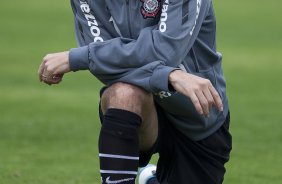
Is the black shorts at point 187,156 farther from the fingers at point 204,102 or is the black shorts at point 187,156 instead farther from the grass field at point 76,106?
the grass field at point 76,106

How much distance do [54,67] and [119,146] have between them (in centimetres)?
56

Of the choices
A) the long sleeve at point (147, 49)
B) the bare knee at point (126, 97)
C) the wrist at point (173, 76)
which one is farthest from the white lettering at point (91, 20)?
the wrist at point (173, 76)

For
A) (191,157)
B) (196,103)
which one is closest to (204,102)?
(196,103)

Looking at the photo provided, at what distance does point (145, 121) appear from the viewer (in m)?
5.29

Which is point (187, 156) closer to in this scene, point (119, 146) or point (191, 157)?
point (191, 157)

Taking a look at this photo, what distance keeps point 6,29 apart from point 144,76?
16.7 meters

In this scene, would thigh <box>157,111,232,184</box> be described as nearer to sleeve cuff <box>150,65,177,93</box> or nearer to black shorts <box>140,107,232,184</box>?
black shorts <box>140,107,232,184</box>

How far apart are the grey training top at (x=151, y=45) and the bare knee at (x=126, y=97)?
0.14ft

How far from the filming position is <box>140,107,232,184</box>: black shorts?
576 cm

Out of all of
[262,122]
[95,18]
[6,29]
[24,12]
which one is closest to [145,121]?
[95,18]

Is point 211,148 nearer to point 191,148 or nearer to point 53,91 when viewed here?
point 191,148

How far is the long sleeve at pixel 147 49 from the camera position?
519 cm

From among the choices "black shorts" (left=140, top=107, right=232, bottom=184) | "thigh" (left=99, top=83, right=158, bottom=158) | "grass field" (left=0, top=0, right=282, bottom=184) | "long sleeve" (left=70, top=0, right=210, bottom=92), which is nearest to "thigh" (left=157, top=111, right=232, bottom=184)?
"black shorts" (left=140, top=107, right=232, bottom=184)

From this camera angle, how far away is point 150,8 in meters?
5.38
